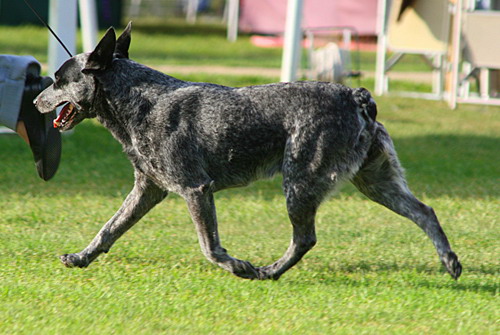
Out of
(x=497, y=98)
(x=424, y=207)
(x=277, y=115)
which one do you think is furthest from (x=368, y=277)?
(x=497, y=98)

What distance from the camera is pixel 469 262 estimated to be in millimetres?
5309

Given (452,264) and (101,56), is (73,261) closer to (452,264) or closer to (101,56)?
(101,56)

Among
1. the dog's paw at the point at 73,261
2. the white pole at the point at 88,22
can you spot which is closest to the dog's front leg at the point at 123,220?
the dog's paw at the point at 73,261

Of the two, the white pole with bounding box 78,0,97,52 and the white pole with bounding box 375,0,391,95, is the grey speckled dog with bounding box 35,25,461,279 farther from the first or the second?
the white pole with bounding box 375,0,391,95

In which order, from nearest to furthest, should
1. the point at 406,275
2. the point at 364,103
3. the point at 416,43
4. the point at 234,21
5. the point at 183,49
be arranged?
the point at 364,103
the point at 406,275
the point at 416,43
the point at 183,49
the point at 234,21

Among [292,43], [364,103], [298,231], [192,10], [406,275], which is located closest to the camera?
[364,103]

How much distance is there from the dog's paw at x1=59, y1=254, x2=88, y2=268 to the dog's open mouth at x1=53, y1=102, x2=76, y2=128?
76 centimetres

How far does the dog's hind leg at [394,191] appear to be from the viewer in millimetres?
4688

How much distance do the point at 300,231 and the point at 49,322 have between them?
4.74 feet

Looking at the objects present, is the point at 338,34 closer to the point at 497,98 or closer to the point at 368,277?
the point at 497,98

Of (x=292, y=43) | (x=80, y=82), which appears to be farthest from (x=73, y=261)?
(x=292, y=43)

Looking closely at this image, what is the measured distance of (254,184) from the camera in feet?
25.7

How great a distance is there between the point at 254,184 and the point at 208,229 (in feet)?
10.5

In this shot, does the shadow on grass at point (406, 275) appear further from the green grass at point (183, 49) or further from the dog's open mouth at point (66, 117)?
the green grass at point (183, 49)
